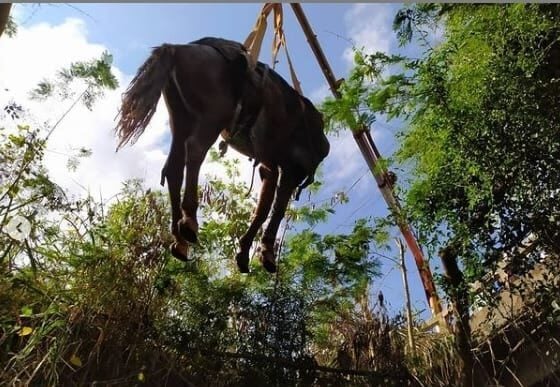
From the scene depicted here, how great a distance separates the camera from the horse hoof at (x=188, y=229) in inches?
69.9

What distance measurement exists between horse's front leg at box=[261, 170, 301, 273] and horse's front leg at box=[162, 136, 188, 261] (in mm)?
312

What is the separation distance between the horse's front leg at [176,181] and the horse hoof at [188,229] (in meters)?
0.02

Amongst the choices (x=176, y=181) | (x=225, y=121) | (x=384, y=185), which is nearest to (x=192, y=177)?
(x=176, y=181)

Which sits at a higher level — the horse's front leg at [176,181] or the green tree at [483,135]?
the green tree at [483,135]

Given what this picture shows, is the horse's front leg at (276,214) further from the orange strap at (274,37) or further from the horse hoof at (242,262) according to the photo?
the orange strap at (274,37)

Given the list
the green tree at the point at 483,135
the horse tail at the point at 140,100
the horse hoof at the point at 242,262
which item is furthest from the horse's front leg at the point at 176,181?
the green tree at the point at 483,135

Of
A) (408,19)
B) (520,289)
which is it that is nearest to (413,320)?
(520,289)

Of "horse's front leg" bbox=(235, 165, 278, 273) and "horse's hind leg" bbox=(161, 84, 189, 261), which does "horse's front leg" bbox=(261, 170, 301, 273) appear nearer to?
"horse's front leg" bbox=(235, 165, 278, 273)

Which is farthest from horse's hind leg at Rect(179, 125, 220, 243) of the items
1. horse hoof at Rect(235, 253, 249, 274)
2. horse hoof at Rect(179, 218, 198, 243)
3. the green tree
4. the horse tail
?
the green tree

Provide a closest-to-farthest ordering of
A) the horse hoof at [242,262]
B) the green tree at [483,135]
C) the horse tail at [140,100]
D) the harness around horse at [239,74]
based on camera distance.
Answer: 1. the horse tail at [140,100]
2. the harness around horse at [239,74]
3. the horse hoof at [242,262]
4. the green tree at [483,135]

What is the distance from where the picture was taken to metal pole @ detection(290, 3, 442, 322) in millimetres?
3353

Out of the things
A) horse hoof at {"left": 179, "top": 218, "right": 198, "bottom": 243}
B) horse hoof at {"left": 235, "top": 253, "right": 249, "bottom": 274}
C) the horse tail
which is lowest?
horse hoof at {"left": 179, "top": 218, "right": 198, "bottom": 243}

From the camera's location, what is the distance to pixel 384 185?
364cm

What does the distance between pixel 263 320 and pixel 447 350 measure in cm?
88
